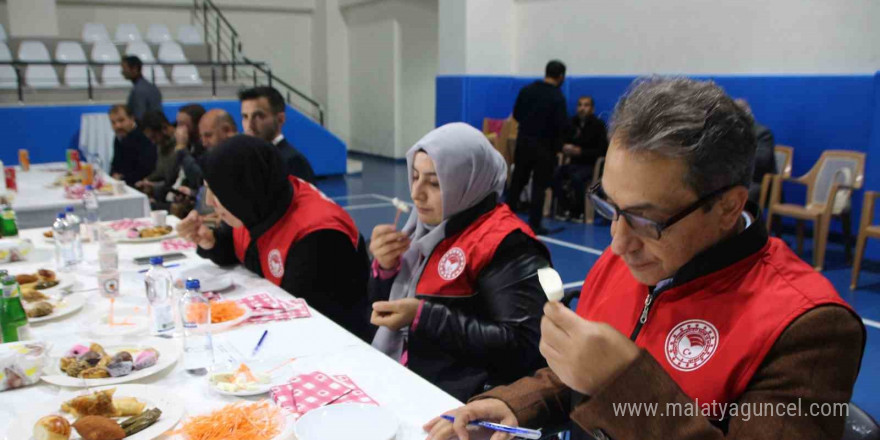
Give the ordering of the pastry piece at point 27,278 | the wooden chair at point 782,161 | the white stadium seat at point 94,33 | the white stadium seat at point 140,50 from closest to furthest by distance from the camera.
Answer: the pastry piece at point 27,278, the wooden chair at point 782,161, the white stadium seat at point 140,50, the white stadium seat at point 94,33

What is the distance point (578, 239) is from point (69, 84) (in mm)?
8563

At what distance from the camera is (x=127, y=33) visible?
1145cm

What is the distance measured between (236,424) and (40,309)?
3.58 feet

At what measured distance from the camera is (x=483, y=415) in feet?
4.63

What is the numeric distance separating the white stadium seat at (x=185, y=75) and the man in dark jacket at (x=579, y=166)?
6.76 metres

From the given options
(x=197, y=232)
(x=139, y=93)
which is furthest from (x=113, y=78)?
(x=197, y=232)

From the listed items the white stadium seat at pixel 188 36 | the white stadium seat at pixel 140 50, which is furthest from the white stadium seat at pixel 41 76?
the white stadium seat at pixel 188 36

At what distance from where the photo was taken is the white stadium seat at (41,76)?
10094mm

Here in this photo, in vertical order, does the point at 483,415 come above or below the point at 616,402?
below

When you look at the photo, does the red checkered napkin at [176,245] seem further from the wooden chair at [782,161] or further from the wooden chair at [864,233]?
the wooden chair at [782,161]

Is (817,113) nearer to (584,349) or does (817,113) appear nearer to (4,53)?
→ (584,349)

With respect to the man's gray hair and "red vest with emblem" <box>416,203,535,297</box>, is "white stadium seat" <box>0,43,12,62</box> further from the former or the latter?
the man's gray hair

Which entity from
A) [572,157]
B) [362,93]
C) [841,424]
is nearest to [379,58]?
[362,93]

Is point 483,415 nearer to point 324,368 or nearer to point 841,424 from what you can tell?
point 324,368
